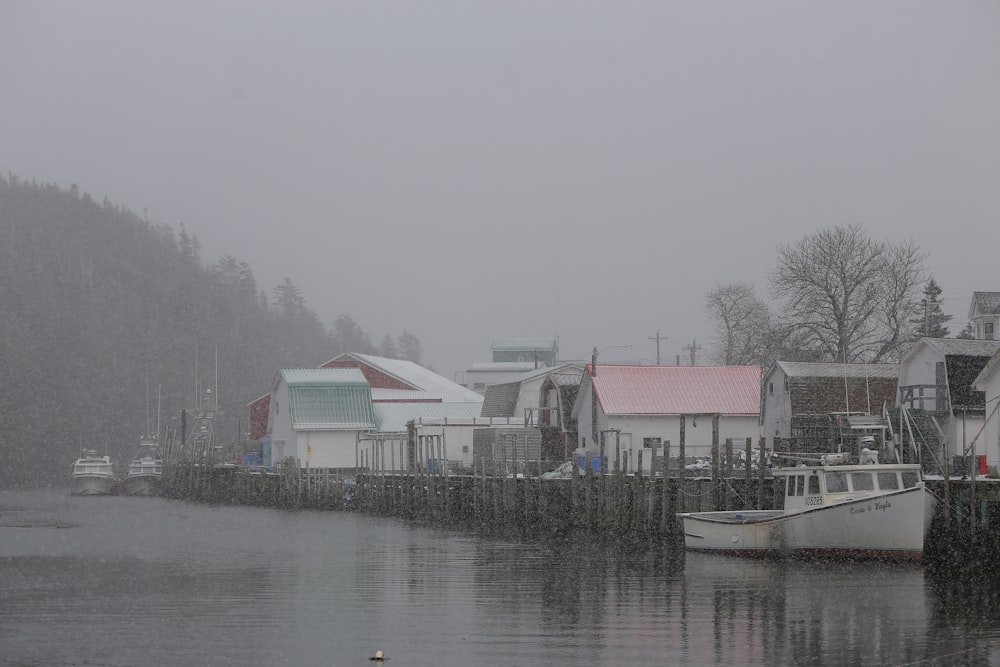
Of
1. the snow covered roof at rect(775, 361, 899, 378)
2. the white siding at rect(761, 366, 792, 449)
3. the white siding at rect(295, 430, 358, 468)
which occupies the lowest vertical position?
the white siding at rect(295, 430, 358, 468)

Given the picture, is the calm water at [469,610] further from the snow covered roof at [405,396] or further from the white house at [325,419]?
the snow covered roof at [405,396]

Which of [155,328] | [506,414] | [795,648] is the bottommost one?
[795,648]

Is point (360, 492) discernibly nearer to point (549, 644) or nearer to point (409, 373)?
point (409, 373)

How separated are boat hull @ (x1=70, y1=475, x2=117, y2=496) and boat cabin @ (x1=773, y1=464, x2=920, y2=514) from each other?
2863 inches

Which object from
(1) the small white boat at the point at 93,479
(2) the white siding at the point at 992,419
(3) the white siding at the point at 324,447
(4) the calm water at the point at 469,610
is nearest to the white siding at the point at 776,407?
(2) the white siding at the point at 992,419

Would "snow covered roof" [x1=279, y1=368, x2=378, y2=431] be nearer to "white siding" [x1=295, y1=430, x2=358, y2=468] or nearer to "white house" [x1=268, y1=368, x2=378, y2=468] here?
"white house" [x1=268, y1=368, x2=378, y2=468]

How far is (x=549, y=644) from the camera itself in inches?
855

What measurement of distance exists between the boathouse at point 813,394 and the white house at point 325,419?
84.8 feet

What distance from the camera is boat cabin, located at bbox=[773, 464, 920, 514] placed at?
32.8 metres

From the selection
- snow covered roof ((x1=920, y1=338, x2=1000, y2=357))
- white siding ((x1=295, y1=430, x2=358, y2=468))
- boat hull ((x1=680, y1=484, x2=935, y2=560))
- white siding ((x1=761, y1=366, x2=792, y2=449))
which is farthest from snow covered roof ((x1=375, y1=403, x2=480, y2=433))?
boat hull ((x1=680, y1=484, x2=935, y2=560))

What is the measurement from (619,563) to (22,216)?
578 feet

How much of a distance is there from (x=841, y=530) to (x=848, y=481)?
131 cm

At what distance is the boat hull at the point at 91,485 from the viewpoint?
95.4m

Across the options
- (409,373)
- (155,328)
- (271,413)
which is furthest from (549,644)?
(155,328)
